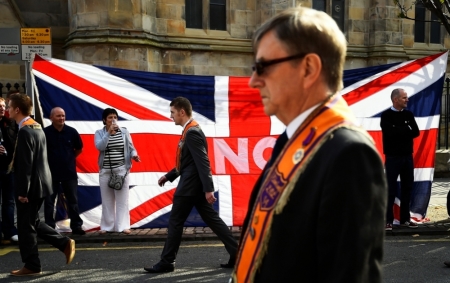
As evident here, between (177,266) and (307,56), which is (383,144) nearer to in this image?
(177,266)

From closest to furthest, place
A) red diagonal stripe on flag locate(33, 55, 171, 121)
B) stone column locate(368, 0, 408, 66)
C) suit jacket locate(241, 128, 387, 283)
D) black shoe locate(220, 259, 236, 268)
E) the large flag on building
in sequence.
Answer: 1. suit jacket locate(241, 128, 387, 283)
2. black shoe locate(220, 259, 236, 268)
3. red diagonal stripe on flag locate(33, 55, 171, 121)
4. the large flag on building
5. stone column locate(368, 0, 408, 66)

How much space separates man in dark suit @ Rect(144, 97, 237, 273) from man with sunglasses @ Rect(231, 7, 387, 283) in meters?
4.13

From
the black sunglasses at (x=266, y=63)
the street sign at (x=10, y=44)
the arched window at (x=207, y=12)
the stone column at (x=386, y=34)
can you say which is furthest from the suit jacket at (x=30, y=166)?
the stone column at (x=386, y=34)

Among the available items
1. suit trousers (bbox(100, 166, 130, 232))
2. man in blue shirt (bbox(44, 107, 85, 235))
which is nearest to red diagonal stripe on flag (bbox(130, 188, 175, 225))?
suit trousers (bbox(100, 166, 130, 232))

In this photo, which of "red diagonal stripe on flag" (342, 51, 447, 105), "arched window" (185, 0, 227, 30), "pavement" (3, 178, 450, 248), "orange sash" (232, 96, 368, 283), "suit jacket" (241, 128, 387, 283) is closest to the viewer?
"suit jacket" (241, 128, 387, 283)

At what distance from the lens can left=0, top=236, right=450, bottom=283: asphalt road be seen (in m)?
5.78

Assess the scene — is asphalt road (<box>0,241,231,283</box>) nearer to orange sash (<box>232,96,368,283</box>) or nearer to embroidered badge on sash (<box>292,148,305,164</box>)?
orange sash (<box>232,96,368,283</box>)

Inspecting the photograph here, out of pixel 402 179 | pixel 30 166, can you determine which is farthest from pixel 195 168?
pixel 402 179

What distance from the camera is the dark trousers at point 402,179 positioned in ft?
26.5

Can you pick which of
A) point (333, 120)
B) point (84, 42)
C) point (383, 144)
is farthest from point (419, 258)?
point (84, 42)

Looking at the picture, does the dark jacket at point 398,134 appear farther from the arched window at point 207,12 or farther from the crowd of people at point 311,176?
the arched window at point 207,12

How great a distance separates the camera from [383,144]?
8.20 metres

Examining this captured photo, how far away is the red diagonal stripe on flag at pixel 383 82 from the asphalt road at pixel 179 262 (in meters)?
2.24

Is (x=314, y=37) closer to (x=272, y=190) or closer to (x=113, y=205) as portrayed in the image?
(x=272, y=190)
